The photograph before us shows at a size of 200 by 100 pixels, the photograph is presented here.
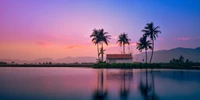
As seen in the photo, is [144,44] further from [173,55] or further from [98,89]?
[173,55]

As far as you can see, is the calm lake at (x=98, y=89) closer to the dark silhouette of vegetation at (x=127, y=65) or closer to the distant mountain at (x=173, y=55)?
the dark silhouette of vegetation at (x=127, y=65)

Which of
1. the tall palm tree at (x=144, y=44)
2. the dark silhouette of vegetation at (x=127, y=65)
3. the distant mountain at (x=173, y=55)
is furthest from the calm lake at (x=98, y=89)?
the distant mountain at (x=173, y=55)

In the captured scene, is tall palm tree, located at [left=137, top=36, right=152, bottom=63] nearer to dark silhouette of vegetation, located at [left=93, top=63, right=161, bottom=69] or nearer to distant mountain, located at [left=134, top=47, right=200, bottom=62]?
dark silhouette of vegetation, located at [left=93, top=63, right=161, bottom=69]

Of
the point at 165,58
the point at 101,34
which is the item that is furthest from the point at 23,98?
the point at 165,58

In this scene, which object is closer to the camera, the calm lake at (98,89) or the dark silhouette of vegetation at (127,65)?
the calm lake at (98,89)

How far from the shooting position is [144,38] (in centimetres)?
6425

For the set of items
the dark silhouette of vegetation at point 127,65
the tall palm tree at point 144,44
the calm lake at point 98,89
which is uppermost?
the tall palm tree at point 144,44

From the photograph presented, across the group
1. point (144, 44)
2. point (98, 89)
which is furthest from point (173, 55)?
point (98, 89)

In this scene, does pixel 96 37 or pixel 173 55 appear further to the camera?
pixel 173 55

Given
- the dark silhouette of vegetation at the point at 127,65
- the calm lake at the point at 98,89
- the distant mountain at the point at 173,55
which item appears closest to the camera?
the calm lake at the point at 98,89

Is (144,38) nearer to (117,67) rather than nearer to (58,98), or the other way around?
(117,67)

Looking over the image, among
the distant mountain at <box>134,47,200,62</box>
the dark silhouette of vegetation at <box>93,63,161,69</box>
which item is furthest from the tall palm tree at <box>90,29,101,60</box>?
the distant mountain at <box>134,47,200,62</box>

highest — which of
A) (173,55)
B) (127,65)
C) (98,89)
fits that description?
(173,55)

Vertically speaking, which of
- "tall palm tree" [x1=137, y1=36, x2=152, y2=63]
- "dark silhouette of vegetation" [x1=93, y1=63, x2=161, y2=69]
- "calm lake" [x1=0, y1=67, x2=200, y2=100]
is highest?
"tall palm tree" [x1=137, y1=36, x2=152, y2=63]
